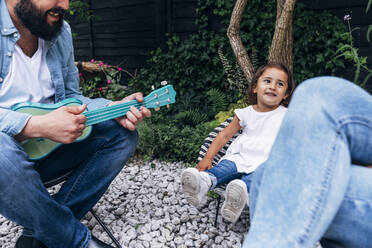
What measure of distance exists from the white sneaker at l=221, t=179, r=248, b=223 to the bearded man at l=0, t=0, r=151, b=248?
0.64 metres

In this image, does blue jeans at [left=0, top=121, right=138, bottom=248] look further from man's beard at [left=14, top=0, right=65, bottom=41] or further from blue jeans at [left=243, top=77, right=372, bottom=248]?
blue jeans at [left=243, top=77, right=372, bottom=248]

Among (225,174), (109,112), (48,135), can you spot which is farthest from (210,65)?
(48,135)

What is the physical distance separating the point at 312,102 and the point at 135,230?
1.61 metres

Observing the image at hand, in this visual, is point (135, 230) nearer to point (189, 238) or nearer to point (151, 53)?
point (189, 238)

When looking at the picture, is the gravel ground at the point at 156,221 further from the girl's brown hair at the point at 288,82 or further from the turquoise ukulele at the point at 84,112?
the girl's brown hair at the point at 288,82

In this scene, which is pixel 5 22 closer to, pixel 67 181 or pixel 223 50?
pixel 67 181

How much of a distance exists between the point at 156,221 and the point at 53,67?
4.04 ft

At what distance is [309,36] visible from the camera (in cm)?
384

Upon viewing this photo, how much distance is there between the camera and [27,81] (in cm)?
174

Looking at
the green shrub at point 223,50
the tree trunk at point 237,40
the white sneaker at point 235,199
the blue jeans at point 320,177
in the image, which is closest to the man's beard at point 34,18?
the white sneaker at point 235,199

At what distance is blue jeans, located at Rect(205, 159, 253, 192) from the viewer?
188 cm

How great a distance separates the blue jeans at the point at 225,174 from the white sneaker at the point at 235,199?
160 millimetres

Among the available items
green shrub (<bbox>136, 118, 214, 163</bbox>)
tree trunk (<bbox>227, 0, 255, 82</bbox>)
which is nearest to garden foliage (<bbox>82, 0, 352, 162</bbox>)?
green shrub (<bbox>136, 118, 214, 163</bbox>)

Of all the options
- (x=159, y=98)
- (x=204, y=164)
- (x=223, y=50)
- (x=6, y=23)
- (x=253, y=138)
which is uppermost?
(x=6, y=23)
